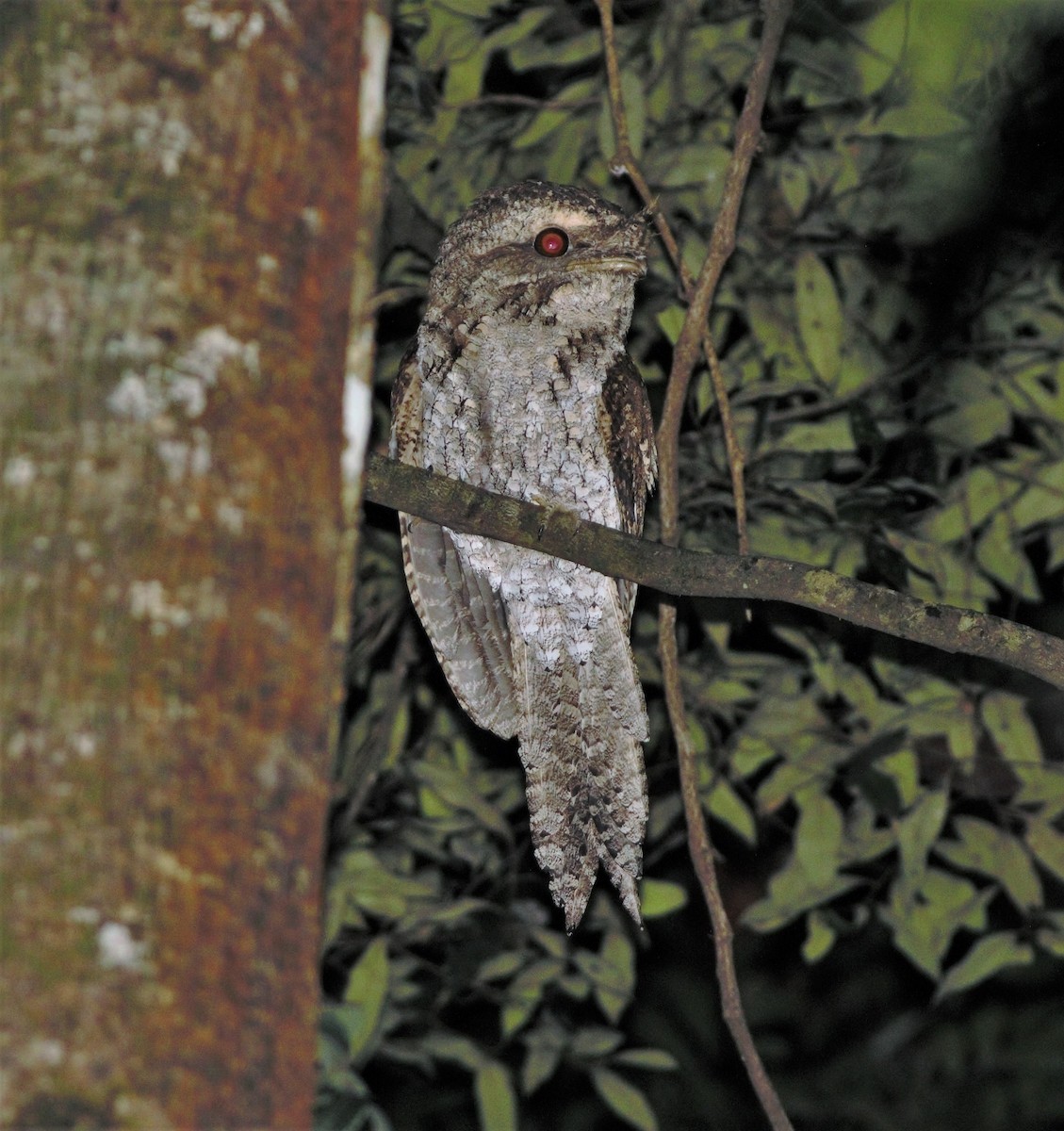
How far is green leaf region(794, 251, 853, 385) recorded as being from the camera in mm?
2893

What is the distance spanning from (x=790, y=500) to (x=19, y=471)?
249 centimetres

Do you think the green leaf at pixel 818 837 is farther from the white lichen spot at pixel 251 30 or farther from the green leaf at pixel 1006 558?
the white lichen spot at pixel 251 30

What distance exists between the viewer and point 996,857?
3.12 m

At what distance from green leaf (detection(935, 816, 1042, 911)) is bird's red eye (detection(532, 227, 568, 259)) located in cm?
153

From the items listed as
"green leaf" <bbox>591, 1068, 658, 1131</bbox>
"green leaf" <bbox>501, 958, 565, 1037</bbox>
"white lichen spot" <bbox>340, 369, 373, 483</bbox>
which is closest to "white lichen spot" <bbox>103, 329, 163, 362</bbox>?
"white lichen spot" <bbox>340, 369, 373, 483</bbox>

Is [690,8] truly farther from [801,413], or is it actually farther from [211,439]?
[211,439]

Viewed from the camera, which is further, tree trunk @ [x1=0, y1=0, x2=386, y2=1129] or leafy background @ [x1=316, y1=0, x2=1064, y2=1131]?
leafy background @ [x1=316, y1=0, x2=1064, y2=1131]

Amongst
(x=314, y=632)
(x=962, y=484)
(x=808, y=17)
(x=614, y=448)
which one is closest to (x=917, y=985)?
(x=962, y=484)

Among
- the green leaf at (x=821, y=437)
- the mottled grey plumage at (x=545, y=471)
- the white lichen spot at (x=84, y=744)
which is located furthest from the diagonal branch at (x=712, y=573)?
the white lichen spot at (x=84, y=744)

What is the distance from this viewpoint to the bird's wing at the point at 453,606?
2953 millimetres

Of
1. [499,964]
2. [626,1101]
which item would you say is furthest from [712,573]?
[626,1101]

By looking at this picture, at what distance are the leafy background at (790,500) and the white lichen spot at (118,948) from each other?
221cm

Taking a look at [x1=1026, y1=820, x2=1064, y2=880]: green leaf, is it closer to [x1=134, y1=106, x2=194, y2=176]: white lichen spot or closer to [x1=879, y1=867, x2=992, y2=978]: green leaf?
[x1=879, y1=867, x2=992, y2=978]: green leaf

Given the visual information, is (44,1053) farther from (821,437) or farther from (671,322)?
(821,437)
